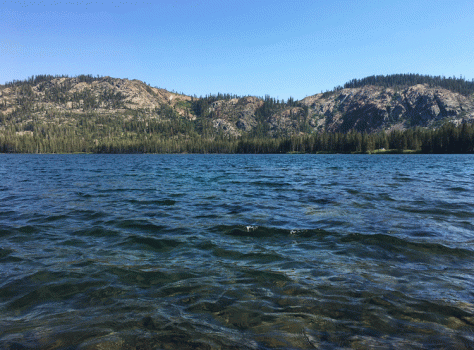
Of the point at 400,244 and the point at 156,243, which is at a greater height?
the point at 400,244

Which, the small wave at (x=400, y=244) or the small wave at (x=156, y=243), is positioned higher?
the small wave at (x=400, y=244)

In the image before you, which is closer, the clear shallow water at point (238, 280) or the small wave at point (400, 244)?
the clear shallow water at point (238, 280)

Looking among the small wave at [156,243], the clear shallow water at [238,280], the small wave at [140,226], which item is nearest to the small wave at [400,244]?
the clear shallow water at [238,280]

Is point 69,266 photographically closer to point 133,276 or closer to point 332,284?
point 133,276

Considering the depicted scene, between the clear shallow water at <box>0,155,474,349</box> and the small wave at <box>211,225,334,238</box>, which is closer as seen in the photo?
the clear shallow water at <box>0,155,474,349</box>

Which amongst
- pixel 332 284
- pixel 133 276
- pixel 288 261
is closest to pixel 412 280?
pixel 332 284

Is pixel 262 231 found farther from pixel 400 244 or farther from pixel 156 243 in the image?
pixel 400 244

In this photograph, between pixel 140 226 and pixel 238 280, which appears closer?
pixel 238 280

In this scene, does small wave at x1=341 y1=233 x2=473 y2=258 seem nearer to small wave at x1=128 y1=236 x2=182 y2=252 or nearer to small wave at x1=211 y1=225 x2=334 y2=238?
small wave at x1=211 y1=225 x2=334 y2=238

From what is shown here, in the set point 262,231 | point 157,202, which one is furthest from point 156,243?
point 157,202

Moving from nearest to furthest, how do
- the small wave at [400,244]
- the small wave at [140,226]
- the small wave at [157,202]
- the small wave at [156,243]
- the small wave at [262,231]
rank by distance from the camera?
the small wave at [400,244] → the small wave at [156,243] → the small wave at [262,231] → the small wave at [140,226] → the small wave at [157,202]

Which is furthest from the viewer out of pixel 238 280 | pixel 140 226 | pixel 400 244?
pixel 140 226

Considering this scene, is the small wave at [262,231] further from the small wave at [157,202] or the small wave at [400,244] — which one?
the small wave at [157,202]

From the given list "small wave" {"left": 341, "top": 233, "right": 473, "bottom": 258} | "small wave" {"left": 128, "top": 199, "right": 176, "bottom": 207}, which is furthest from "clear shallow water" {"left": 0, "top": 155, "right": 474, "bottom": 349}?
"small wave" {"left": 128, "top": 199, "right": 176, "bottom": 207}
